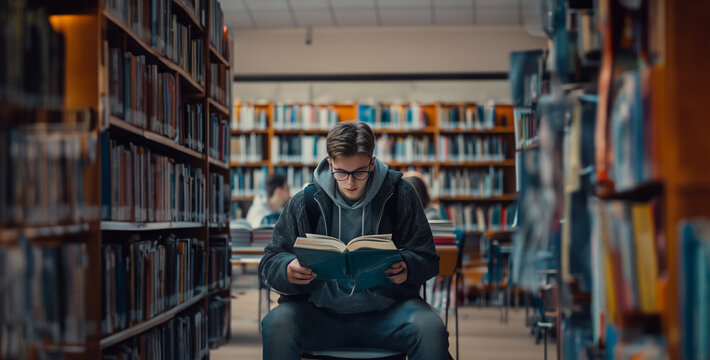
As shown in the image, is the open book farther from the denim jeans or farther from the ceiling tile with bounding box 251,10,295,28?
the ceiling tile with bounding box 251,10,295,28

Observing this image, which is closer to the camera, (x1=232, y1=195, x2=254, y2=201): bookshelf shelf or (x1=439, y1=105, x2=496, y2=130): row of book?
(x1=439, y1=105, x2=496, y2=130): row of book

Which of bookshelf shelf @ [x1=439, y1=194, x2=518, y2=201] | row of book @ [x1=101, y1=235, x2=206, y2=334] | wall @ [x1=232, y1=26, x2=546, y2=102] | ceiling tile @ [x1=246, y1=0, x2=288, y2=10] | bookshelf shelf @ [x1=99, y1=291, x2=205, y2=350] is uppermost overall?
ceiling tile @ [x1=246, y1=0, x2=288, y2=10]

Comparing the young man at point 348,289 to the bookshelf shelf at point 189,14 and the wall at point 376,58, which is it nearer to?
the bookshelf shelf at point 189,14

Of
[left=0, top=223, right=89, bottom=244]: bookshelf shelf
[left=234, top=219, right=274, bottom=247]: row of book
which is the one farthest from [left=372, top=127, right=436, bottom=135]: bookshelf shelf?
[left=0, top=223, right=89, bottom=244]: bookshelf shelf

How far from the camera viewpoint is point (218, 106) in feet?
11.8

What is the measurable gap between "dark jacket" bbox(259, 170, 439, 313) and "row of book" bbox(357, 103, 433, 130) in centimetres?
494

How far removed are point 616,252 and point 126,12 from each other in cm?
166

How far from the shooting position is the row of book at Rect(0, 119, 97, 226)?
120 centimetres

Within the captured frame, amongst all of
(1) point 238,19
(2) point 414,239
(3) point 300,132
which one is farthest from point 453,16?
(2) point 414,239

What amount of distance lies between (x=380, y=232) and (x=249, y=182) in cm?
528

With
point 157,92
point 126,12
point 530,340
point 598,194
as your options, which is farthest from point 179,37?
point 530,340

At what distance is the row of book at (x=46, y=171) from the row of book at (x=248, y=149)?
580 cm

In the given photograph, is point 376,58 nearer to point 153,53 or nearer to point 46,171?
point 153,53

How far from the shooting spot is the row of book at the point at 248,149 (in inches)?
290
